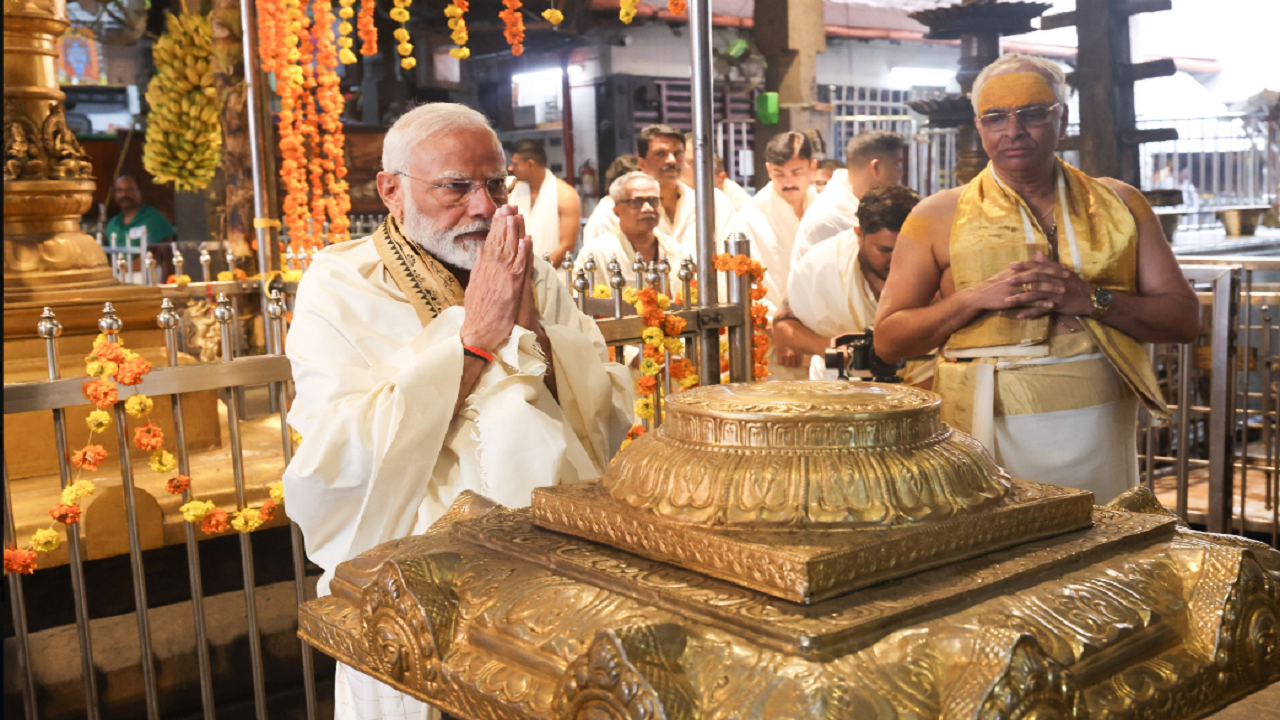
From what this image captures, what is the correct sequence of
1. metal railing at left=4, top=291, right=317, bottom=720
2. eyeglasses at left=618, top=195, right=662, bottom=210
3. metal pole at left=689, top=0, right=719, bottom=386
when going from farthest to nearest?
eyeglasses at left=618, top=195, right=662, bottom=210 < metal pole at left=689, top=0, right=719, bottom=386 < metal railing at left=4, top=291, right=317, bottom=720

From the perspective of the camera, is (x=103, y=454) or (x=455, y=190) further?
(x=103, y=454)

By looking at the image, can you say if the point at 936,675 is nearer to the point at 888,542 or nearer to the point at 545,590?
the point at 888,542

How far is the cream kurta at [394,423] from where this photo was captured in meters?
2.14

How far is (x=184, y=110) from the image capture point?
806cm

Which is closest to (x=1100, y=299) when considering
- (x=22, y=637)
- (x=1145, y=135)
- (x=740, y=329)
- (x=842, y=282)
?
(x=740, y=329)

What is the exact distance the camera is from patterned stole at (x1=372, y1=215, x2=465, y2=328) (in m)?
2.36

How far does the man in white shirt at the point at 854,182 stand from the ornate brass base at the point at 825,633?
494 centimetres

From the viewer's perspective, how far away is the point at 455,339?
86.3 inches

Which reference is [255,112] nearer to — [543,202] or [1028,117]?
[543,202]

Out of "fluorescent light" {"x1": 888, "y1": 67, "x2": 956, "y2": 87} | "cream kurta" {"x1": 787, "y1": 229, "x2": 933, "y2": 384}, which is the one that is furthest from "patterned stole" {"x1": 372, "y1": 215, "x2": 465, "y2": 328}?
"fluorescent light" {"x1": 888, "y1": 67, "x2": 956, "y2": 87}

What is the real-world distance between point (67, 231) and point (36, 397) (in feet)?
8.19

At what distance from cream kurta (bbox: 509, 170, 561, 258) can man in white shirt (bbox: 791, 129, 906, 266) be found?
5.92ft

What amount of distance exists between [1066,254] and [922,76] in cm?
1117

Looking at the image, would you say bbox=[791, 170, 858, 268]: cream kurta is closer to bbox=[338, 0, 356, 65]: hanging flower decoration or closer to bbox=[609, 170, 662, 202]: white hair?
bbox=[609, 170, 662, 202]: white hair
